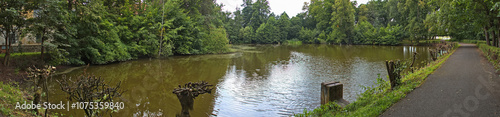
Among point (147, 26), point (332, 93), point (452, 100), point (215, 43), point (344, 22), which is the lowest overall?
point (452, 100)

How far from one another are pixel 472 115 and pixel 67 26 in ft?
58.2

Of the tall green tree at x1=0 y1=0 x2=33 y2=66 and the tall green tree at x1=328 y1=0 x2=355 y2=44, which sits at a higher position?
the tall green tree at x1=328 y1=0 x2=355 y2=44

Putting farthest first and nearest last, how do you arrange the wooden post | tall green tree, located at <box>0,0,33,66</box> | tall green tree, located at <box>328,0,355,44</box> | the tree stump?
tall green tree, located at <box>328,0,355,44</box> < tall green tree, located at <box>0,0,33,66</box> < the wooden post < the tree stump

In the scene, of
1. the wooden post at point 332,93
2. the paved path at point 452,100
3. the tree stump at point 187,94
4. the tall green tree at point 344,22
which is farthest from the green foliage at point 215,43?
the tall green tree at point 344,22

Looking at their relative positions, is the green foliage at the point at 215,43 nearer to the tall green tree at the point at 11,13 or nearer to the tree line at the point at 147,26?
the tree line at the point at 147,26

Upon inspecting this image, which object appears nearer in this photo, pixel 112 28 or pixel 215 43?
pixel 112 28

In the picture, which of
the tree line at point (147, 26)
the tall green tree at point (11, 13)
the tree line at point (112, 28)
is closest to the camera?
the tall green tree at point (11, 13)

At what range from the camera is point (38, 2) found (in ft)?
40.0

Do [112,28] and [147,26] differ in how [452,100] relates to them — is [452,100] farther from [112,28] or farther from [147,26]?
[147,26]

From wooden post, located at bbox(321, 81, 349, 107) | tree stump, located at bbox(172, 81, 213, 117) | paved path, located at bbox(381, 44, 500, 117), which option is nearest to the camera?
paved path, located at bbox(381, 44, 500, 117)

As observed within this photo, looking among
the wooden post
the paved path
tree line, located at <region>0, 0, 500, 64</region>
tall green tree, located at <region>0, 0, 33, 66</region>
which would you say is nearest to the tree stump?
the wooden post

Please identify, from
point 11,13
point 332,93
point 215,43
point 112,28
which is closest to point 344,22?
point 215,43

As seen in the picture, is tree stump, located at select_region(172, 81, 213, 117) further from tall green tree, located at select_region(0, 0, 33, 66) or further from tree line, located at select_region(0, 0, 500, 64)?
tall green tree, located at select_region(0, 0, 33, 66)

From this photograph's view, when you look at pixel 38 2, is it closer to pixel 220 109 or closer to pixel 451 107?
pixel 220 109
